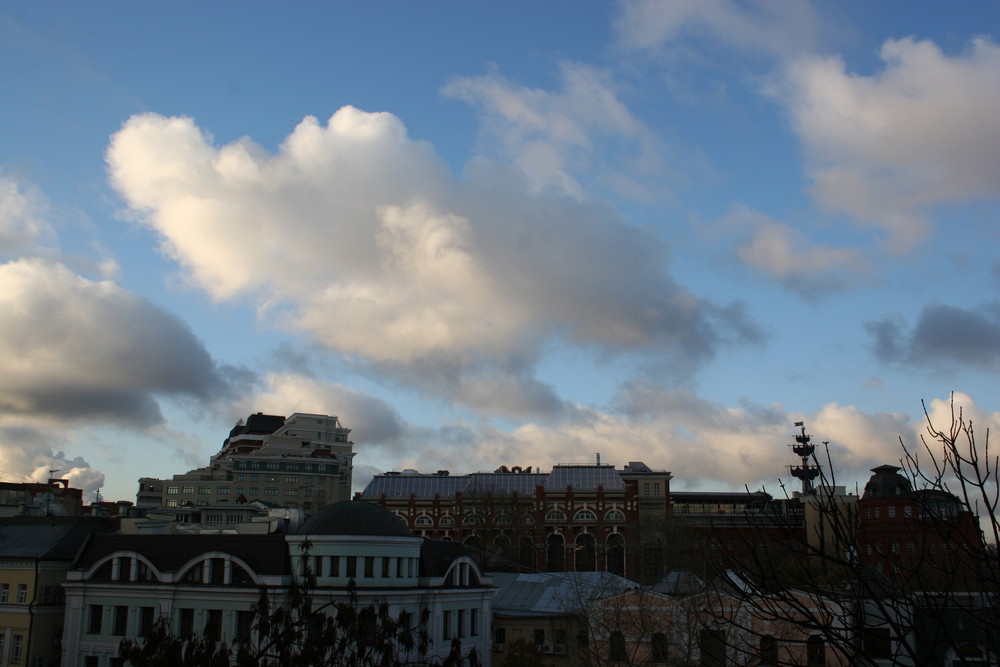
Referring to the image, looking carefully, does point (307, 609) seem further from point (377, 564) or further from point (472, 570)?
point (472, 570)

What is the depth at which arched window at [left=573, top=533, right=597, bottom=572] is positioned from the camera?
90812 millimetres

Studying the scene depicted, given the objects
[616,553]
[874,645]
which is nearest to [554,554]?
[616,553]

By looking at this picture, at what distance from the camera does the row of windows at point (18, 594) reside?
4238cm

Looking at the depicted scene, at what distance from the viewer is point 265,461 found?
118 meters

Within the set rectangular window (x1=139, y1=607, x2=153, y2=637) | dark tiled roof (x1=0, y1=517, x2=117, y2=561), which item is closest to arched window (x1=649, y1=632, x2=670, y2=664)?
rectangular window (x1=139, y1=607, x2=153, y2=637)

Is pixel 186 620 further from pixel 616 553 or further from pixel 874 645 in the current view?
pixel 616 553

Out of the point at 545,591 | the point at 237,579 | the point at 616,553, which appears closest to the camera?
the point at 237,579

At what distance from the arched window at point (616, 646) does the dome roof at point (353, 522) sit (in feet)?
35.1

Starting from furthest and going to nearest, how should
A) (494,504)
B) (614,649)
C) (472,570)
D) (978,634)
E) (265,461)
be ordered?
(265,461), (494,504), (472,570), (614,649), (978,634)

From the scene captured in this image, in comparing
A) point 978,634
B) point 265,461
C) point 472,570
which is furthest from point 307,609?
point 265,461

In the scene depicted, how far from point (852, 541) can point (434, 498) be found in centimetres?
8969

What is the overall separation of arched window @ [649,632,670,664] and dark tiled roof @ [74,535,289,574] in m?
16.6

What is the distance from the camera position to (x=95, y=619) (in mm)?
41438

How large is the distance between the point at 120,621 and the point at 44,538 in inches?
287
